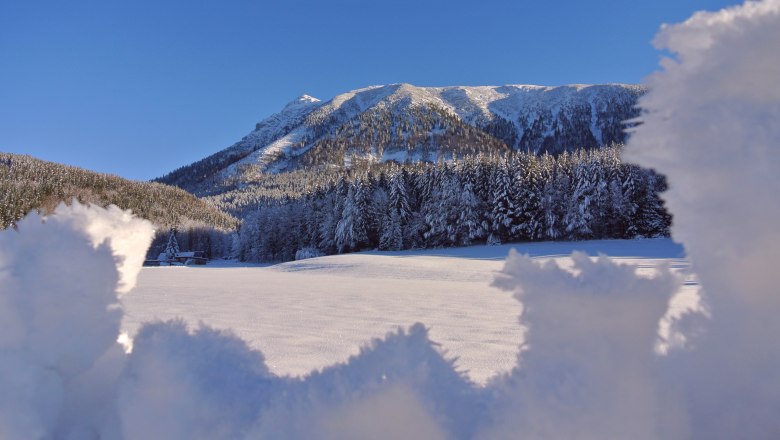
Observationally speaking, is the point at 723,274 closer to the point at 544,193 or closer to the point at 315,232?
the point at 544,193

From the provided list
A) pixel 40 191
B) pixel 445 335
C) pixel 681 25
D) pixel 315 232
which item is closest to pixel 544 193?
pixel 315 232

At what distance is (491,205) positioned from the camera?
124 ft

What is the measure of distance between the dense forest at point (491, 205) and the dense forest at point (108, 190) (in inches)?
2360

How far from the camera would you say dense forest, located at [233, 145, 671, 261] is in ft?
116

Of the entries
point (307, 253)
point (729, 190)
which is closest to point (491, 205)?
point (307, 253)

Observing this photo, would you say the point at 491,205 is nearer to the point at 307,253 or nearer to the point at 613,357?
the point at 307,253

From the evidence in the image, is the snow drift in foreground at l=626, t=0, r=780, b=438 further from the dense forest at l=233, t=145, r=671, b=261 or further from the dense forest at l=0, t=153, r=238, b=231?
the dense forest at l=0, t=153, r=238, b=231

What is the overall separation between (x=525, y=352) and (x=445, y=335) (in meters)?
4.15

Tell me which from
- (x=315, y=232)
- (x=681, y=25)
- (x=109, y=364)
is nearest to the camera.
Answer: (x=681, y=25)

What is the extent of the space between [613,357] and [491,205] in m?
38.1

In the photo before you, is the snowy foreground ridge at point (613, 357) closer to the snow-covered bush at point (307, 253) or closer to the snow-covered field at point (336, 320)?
the snow-covered field at point (336, 320)

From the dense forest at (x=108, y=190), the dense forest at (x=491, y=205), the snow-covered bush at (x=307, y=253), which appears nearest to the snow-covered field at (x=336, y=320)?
the dense forest at (x=491, y=205)

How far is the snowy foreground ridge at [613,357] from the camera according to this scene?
2.70 feet

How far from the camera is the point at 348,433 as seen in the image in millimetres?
887
